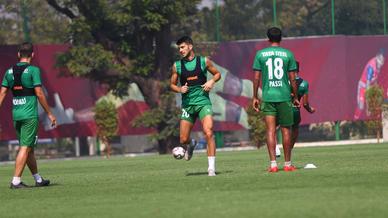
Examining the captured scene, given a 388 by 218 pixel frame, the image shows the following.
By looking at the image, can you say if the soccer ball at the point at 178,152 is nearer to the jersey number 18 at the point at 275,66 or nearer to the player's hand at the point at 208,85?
the player's hand at the point at 208,85

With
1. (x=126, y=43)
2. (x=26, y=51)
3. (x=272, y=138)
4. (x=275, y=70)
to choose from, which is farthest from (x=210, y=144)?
(x=126, y=43)

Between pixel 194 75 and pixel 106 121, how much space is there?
94.2 feet

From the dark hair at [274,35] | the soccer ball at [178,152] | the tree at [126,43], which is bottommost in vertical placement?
the soccer ball at [178,152]

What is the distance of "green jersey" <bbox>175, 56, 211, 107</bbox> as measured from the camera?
18266 mm

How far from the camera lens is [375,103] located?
49.8 meters

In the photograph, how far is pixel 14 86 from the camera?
17.1m

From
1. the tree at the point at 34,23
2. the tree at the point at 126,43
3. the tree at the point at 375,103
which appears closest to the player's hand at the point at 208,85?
the tree at the point at 126,43

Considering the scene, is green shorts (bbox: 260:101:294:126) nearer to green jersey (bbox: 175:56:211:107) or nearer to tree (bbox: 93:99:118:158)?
green jersey (bbox: 175:56:211:107)

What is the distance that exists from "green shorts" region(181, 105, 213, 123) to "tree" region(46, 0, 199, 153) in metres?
25.7

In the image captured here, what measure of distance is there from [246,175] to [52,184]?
3.16 metres

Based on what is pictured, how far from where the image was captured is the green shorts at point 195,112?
1834 cm

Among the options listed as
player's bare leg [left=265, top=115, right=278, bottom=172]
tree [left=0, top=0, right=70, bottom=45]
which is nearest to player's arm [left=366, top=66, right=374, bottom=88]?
tree [left=0, top=0, right=70, bottom=45]

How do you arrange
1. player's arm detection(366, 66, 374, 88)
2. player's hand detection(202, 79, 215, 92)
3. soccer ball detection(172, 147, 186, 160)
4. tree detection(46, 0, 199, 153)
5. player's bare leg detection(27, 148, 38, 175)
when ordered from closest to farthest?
player's bare leg detection(27, 148, 38, 175) < player's hand detection(202, 79, 215, 92) < soccer ball detection(172, 147, 186, 160) < tree detection(46, 0, 199, 153) < player's arm detection(366, 66, 374, 88)

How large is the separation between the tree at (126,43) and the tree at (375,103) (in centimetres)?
868
